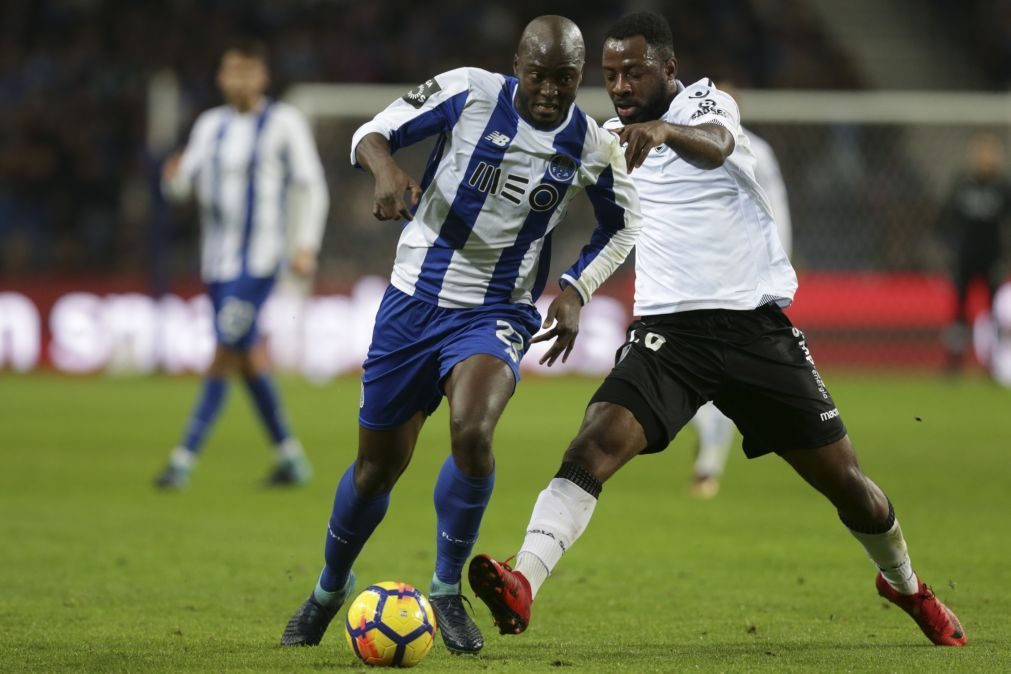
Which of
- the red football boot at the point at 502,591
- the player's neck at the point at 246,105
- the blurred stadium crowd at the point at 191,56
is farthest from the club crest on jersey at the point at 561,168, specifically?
the blurred stadium crowd at the point at 191,56

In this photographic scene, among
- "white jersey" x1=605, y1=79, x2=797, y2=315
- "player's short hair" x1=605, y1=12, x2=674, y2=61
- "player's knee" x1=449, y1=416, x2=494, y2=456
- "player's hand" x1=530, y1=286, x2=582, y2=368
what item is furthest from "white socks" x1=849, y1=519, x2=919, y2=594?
"player's short hair" x1=605, y1=12, x2=674, y2=61

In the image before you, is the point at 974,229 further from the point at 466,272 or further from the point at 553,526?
the point at 553,526

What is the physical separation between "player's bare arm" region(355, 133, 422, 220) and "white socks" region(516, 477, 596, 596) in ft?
3.04

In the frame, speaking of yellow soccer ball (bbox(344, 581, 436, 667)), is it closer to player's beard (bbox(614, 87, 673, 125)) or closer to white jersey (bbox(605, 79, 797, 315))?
white jersey (bbox(605, 79, 797, 315))

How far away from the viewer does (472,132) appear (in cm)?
497

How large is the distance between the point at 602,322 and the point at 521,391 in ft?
4.69

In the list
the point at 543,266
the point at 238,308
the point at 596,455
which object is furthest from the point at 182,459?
the point at 596,455

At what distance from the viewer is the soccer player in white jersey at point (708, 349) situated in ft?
15.6

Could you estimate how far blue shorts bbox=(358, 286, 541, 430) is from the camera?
490 centimetres

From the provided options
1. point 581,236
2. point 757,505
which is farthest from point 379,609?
point 581,236

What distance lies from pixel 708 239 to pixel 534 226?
1.89 feet

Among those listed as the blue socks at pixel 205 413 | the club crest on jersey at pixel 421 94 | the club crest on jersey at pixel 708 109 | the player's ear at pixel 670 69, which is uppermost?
the player's ear at pixel 670 69

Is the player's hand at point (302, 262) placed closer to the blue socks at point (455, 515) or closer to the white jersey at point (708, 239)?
the white jersey at point (708, 239)

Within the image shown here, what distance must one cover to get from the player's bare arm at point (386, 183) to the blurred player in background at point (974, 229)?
43.4 feet
